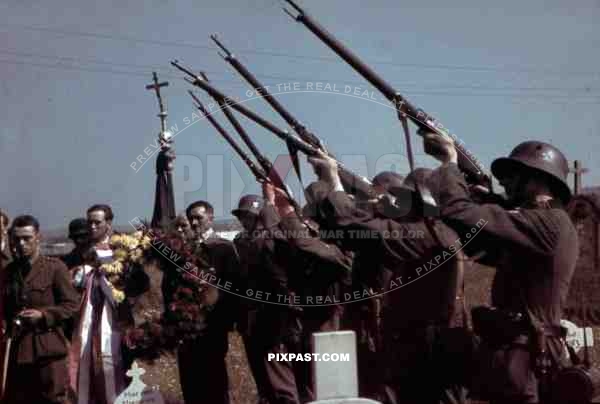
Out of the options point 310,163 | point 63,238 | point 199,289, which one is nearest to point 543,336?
point 310,163

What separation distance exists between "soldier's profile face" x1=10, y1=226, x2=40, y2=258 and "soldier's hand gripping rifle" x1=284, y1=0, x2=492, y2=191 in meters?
2.54

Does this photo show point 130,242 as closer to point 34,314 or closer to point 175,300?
point 175,300

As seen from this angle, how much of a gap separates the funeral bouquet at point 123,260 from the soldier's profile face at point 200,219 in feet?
1.73

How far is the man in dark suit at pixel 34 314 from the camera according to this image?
593cm

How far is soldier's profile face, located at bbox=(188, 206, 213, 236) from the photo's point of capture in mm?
6762

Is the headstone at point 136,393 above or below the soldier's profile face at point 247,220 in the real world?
below

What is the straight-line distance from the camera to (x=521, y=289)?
14.8ft

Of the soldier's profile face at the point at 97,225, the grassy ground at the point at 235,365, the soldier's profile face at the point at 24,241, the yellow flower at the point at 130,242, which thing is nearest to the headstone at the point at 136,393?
the grassy ground at the point at 235,365

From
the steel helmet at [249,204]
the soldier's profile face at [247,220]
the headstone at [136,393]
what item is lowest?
the headstone at [136,393]

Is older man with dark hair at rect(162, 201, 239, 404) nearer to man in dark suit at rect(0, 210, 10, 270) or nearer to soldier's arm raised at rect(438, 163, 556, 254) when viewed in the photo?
man in dark suit at rect(0, 210, 10, 270)

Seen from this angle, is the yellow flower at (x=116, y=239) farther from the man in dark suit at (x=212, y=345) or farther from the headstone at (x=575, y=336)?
the headstone at (x=575, y=336)

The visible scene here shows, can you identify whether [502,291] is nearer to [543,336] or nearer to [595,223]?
[543,336]

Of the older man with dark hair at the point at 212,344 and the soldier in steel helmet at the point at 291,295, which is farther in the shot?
the older man with dark hair at the point at 212,344

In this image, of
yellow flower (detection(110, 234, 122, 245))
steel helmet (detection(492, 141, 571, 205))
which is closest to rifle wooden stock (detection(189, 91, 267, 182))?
yellow flower (detection(110, 234, 122, 245))
